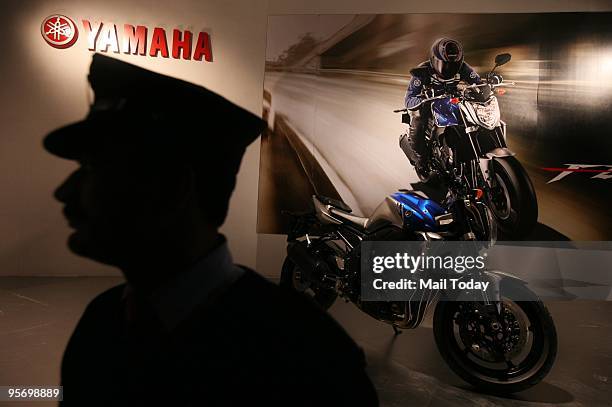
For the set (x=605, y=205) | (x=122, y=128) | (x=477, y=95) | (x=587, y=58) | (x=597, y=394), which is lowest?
(x=597, y=394)

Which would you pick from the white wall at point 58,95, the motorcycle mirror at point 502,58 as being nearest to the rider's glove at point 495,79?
the motorcycle mirror at point 502,58

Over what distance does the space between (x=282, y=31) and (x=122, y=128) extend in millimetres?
3309

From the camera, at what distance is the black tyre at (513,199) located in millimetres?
3177

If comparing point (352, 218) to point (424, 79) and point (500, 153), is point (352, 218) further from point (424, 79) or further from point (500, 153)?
point (424, 79)

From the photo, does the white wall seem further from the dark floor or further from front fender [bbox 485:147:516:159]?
front fender [bbox 485:147:516:159]

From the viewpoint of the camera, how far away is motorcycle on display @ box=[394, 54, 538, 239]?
3.00 metres

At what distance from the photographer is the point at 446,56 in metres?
3.59

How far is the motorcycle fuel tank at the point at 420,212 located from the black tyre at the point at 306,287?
1.70 ft

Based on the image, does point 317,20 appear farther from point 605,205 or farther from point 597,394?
point 597,394

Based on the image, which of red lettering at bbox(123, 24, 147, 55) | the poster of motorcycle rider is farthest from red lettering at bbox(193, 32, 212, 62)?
the poster of motorcycle rider

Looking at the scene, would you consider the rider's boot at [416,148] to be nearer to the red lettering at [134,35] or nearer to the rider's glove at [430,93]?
the rider's glove at [430,93]

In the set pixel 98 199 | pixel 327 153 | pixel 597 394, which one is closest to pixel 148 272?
pixel 98 199

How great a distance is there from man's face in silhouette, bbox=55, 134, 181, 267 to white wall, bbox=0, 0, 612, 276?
0.07 metres

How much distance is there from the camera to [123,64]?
497 mm
